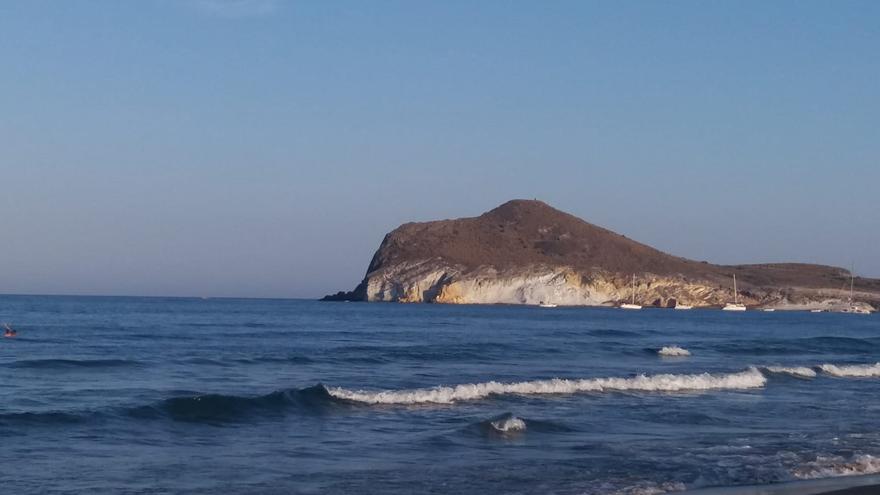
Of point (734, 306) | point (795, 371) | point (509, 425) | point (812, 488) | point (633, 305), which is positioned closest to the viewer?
point (812, 488)

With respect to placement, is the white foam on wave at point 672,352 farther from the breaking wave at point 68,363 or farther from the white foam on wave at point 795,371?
the breaking wave at point 68,363

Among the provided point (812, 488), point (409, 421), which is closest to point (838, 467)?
point (812, 488)

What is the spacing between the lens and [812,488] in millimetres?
13352

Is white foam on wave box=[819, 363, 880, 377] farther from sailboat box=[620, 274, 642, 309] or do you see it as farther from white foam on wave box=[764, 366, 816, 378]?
sailboat box=[620, 274, 642, 309]

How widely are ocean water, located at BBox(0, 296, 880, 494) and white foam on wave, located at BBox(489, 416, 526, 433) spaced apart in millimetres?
34

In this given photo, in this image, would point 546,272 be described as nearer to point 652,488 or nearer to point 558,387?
point 558,387

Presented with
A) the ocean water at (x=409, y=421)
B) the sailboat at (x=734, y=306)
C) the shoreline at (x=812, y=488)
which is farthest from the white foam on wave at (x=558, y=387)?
the sailboat at (x=734, y=306)

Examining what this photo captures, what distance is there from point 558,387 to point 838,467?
10726 millimetres

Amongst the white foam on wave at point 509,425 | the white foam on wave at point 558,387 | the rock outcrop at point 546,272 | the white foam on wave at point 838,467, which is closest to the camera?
the white foam on wave at point 838,467

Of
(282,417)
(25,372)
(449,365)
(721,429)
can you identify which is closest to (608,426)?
(721,429)

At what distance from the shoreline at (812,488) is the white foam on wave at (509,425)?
520 cm

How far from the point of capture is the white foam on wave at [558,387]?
22.2 meters

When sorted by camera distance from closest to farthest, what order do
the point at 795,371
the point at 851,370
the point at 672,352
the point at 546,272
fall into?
A: 1. the point at 795,371
2. the point at 851,370
3. the point at 672,352
4. the point at 546,272

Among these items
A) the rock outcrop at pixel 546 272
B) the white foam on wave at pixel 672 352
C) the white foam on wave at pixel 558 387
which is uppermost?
the rock outcrop at pixel 546 272
